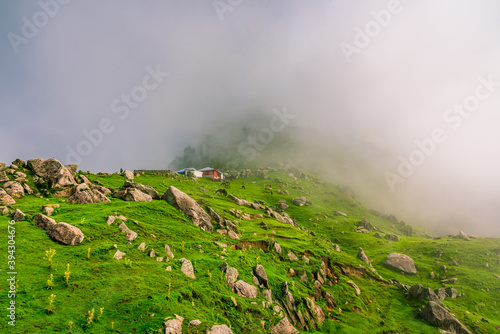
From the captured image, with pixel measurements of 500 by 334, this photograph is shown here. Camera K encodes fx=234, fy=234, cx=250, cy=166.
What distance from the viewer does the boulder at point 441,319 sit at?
1327 inches

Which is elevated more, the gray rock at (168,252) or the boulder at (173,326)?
the boulder at (173,326)

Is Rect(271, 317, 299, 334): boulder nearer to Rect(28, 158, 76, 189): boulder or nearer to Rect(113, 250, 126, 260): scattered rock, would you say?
Rect(113, 250, 126, 260): scattered rock

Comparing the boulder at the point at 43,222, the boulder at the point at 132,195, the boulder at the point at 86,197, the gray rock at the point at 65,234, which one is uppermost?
the gray rock at the point at 65,234

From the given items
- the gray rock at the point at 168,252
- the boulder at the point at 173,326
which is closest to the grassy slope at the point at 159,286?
the boulder at the point at 173,326

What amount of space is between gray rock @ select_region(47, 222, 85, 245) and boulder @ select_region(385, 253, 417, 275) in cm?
6978

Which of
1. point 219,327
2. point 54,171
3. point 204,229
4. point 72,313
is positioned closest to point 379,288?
point 204,229

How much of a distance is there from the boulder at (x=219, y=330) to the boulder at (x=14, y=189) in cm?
3236

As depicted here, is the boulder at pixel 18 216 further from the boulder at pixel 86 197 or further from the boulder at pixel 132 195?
the boulder at pixel 132 195

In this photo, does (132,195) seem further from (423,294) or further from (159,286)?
(423,294)

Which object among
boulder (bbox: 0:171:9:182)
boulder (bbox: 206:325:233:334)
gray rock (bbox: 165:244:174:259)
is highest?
boulder (bbox: 206:325:233:334)

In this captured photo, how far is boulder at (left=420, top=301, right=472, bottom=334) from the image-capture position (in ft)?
111

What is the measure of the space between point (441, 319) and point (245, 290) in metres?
32.9

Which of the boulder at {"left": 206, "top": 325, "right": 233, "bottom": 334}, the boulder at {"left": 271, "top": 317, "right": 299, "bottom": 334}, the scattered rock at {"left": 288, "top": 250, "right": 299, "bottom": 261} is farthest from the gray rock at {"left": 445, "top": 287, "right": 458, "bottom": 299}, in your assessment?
the boulder at {"left": 206, "top": 325, "right": 233, "bottom": 334}

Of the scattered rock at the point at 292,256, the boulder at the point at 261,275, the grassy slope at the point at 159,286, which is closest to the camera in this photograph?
the grassy slope at the point at 159,286
